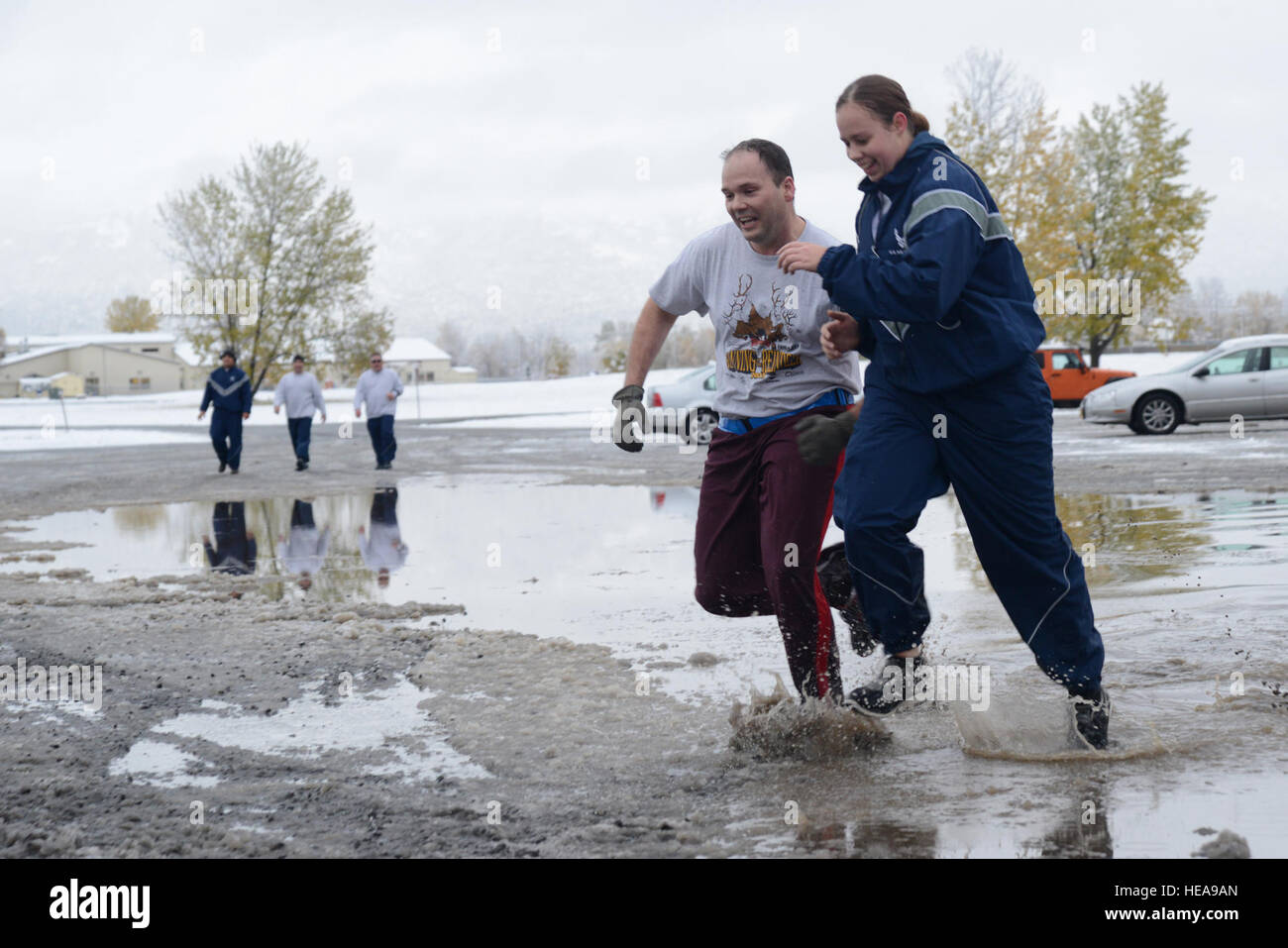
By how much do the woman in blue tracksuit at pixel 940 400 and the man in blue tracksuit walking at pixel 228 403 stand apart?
52.3 ft

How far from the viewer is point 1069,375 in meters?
35.5

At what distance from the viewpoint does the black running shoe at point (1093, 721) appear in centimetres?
410

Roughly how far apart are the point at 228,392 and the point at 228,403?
0.15 m

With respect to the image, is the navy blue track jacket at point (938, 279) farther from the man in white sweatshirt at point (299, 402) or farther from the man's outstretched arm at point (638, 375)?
the man in white sweatshirt at point (299, 402)

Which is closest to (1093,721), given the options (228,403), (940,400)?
(940,400)

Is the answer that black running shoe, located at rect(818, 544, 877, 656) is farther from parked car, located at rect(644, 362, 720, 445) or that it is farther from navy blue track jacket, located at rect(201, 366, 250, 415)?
parked car, located at rect(644, 362, 720, 445)

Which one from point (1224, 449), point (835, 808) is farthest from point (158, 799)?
point (1224, 449)

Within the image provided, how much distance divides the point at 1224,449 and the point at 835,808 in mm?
14998

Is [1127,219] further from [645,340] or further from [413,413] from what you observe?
[645,340]

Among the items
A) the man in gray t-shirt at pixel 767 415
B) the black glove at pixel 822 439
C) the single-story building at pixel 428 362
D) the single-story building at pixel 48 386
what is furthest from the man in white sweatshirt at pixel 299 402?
the single-story building at pixel 428 362

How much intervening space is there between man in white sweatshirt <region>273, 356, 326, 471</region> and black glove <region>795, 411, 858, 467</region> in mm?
15921

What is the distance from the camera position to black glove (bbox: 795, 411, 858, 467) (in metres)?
4.43

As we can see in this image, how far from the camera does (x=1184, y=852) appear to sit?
3164mm
